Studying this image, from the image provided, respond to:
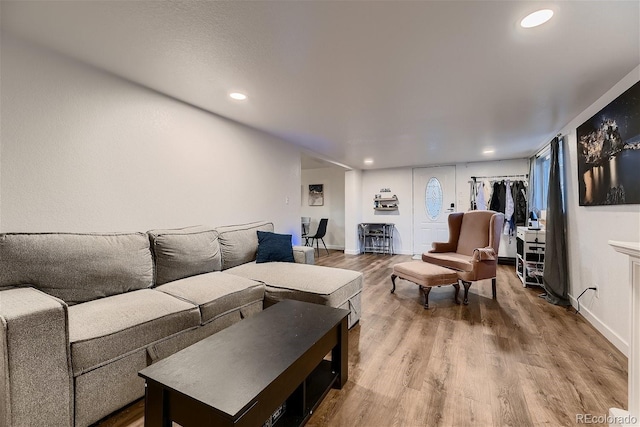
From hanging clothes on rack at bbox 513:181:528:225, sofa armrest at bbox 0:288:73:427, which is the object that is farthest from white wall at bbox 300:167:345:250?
sofa armrest at bbox 0:288:73:427

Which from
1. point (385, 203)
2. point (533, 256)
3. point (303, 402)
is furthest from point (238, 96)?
point (385, 203)

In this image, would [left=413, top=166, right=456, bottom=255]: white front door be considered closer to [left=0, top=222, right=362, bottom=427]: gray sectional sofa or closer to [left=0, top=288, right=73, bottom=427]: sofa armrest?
[left=0, top=222, right=362, bottom=427]: gray sectional sofa

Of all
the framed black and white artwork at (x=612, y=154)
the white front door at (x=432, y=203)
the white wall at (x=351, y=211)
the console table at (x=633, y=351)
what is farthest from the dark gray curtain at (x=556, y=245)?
the white wall at (x=351, y=211)

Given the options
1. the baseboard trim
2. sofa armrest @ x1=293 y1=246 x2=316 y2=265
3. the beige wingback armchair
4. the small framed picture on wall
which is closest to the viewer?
the baseboard trim

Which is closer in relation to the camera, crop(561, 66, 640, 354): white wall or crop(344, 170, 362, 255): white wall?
crop(561, 66, 640, 354): white wall

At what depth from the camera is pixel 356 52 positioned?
182 cm

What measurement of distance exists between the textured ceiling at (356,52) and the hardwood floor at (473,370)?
216 centimetres

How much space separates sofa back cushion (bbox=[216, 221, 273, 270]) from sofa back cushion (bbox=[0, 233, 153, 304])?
79 cm

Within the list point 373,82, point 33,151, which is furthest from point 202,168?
point 373,82

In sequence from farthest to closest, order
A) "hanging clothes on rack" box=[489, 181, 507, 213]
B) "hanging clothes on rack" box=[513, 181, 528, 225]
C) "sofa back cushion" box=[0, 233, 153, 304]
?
"hanging clothes on rack" box=[489, 181, 507, 213] < "hanging clothes on rack" box=[513, 181, 528, 225] < "sofa back cushion" box=[0, 233, 153, 304]

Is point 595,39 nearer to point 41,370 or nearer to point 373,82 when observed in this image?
point 373,82

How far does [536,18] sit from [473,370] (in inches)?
86.4

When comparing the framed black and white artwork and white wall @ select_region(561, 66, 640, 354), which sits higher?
the framed black and white artwork

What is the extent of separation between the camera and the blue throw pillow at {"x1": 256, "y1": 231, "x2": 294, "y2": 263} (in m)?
3.02
